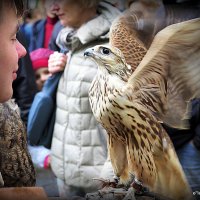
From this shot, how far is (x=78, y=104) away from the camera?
48.0 inches

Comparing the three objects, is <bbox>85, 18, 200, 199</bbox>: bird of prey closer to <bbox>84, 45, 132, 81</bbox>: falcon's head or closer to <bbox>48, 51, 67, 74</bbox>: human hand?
<bbox>84, 45, 132, 81</bbox>: falcon's head

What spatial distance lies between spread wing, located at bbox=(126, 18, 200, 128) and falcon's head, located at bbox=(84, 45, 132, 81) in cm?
3

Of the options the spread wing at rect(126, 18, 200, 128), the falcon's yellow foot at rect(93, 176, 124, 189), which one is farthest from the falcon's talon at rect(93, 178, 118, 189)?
the spread wing at rect(126, 18, 200, 128)

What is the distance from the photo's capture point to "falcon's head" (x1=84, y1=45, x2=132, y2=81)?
3.29ft

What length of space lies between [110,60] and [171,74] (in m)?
0.14

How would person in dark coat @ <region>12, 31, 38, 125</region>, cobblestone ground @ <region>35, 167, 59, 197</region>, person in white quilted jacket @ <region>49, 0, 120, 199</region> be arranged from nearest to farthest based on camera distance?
person in white quilted jacket @ <region>49, 0, 120, 199</region> → cobblestone ground @ <region>35, 167, 59, 197</region> → person in dark coat @ <region>12, 31, 38, 125</region>

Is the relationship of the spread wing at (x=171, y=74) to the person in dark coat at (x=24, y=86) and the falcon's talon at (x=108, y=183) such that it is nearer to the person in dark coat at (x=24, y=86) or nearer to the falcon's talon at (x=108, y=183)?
the falcon's talon at (x=108, y=183)

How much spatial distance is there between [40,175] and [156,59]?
788 mm

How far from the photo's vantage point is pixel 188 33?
0.97 metres

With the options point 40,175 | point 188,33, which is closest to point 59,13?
point 188,33

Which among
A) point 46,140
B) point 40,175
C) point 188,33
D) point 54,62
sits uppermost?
point 188,33

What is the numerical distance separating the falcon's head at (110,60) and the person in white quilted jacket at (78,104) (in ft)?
0.43

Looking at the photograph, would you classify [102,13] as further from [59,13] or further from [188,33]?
[188,33]

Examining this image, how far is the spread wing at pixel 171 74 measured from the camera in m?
0.97
